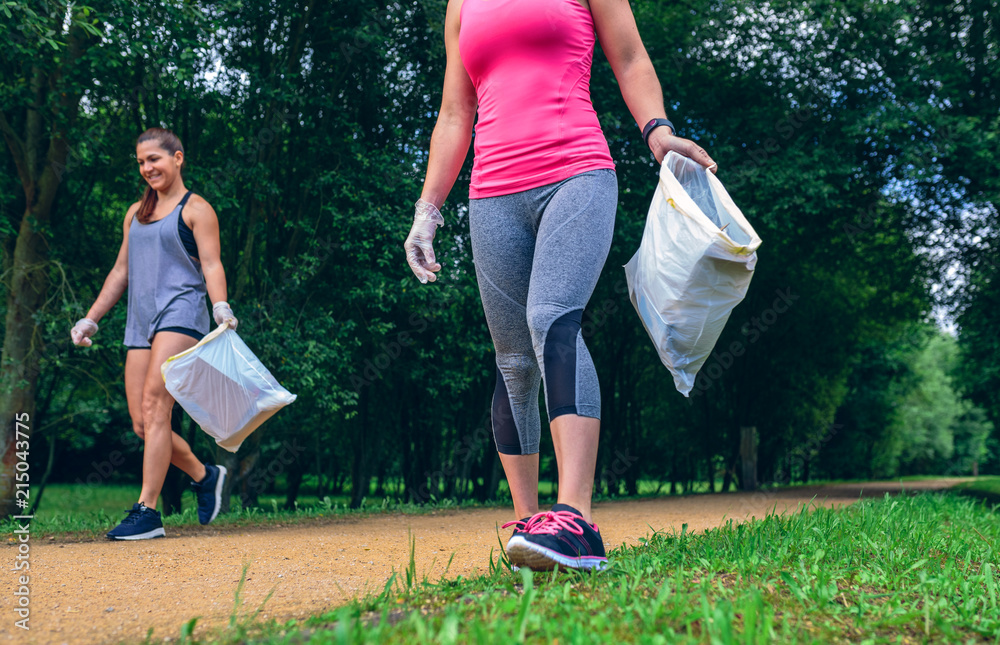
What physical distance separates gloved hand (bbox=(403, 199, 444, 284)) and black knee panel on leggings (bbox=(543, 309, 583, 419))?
65 cm

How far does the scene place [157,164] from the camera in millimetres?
4258

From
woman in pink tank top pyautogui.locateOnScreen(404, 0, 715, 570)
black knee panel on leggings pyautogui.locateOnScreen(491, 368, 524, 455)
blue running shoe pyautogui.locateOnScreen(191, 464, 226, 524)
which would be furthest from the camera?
blue running shoe pyautogui.locateOnScreen(191, 464, 226, 524)

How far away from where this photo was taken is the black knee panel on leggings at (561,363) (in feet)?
7.42

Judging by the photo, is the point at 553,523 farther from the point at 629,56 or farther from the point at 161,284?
the point at 161,284

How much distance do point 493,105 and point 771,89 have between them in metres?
10.4

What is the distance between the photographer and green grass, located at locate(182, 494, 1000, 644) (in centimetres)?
148

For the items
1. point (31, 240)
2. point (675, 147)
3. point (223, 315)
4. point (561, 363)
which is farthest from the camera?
point (31, 240)

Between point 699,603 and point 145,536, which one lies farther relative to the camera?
point 145,536

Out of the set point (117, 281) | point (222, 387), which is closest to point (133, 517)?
point (222, 387)

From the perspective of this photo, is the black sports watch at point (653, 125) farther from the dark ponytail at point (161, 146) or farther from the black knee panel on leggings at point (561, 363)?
the dark ponytail at point (161, 146)

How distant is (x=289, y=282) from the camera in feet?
27.9

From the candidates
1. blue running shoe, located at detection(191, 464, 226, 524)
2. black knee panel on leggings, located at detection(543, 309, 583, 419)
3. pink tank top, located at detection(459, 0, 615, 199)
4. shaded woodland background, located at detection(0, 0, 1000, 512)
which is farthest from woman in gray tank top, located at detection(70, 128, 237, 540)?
black knee panel on leggings, located at detection(543, 309, 583, 419)

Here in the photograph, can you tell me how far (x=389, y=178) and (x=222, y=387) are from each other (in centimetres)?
479

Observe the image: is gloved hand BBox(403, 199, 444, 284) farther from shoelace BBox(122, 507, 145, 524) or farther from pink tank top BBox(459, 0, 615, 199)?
shoelace BBox(122, 507, 145, 524)
